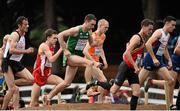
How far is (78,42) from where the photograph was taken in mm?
13148

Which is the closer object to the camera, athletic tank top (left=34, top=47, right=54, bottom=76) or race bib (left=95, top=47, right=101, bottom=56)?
athletic tank top (left=34, top=47, right=54, bottom=76)

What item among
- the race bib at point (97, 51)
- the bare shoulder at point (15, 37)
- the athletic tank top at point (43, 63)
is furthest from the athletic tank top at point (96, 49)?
the bare shoulder at point (15, 37)

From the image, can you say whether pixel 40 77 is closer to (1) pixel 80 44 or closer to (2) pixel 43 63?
(2) pixel 43 63

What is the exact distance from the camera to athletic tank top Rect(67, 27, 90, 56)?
518 inches

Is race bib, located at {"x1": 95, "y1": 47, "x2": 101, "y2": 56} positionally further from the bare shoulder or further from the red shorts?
the bare shoulder

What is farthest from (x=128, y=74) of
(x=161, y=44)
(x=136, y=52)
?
(x=161, y=44)

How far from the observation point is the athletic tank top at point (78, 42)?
43.1ft

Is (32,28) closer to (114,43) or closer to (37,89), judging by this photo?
(114,43)

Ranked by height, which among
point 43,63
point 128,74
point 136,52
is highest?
point 43,63

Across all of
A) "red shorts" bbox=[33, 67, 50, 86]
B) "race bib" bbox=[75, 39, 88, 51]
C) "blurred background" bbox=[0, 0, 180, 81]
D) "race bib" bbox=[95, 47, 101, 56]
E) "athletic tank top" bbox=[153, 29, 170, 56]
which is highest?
"blurred background" bbox=[0, 0, 180, 81]

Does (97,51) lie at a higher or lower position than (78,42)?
higher

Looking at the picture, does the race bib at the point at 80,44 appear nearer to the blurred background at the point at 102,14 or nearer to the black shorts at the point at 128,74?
the black shorts at the point at 128,74

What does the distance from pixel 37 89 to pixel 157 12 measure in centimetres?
1043

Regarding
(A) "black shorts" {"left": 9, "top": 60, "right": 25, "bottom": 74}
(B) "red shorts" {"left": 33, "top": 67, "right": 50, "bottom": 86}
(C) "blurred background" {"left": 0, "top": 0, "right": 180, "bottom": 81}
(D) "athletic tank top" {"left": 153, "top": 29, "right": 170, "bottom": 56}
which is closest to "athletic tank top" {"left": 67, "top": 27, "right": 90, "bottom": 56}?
(B) "red shorts" {"left": 33, "top": 67, "right": 50, "bottom": 86}
